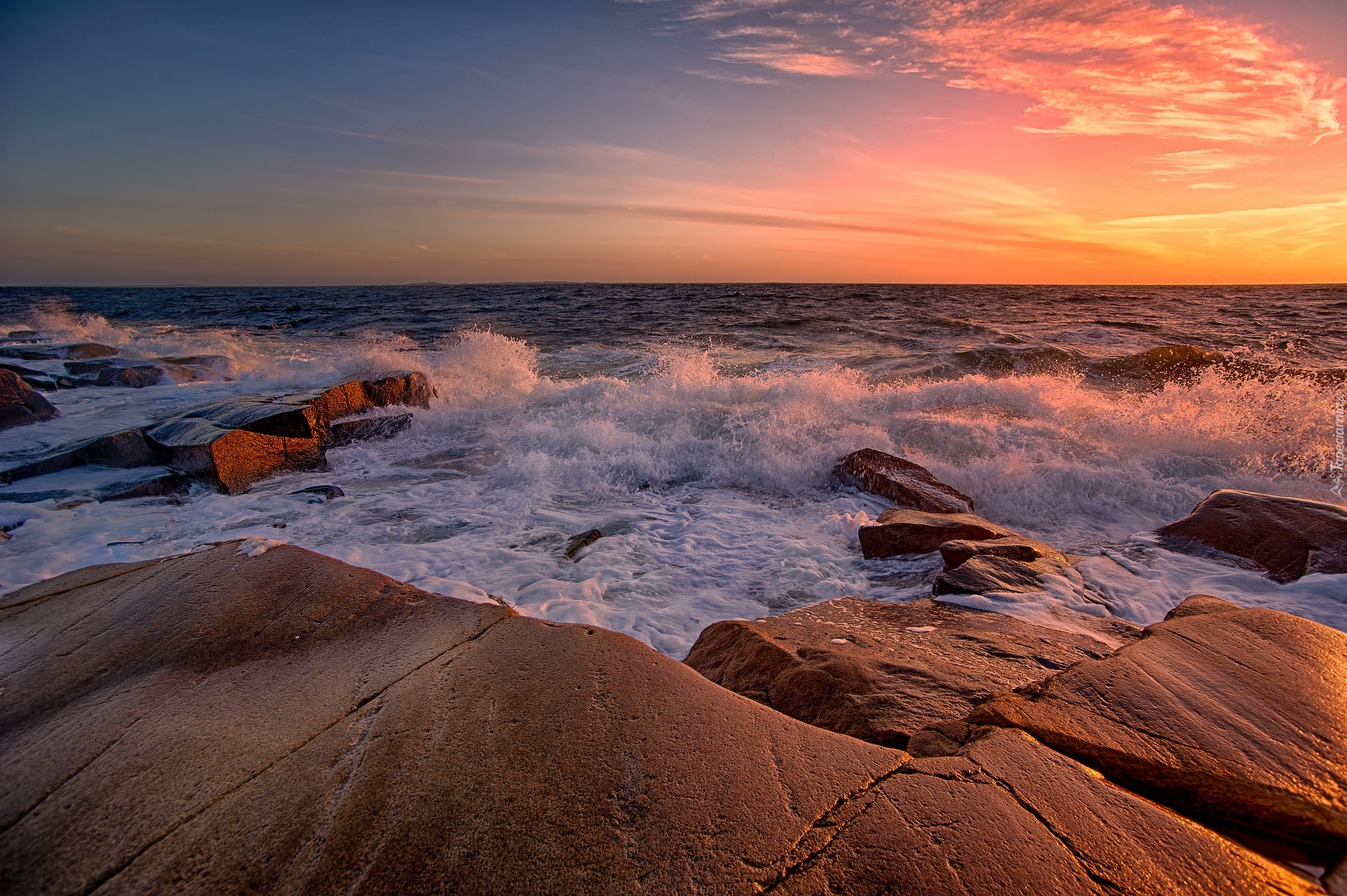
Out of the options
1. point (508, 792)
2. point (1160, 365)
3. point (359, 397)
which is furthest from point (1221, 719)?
point (1160, 365)

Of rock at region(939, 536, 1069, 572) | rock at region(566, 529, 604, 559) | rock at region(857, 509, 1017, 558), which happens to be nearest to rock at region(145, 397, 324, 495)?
rock at region(566, 529, 604, 559)

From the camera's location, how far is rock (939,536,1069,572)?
384cm

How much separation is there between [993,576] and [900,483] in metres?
2.15

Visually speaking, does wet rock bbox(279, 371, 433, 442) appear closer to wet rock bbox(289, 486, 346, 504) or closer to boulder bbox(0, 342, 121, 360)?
wet rock bbox(289, 486, 346, 504)

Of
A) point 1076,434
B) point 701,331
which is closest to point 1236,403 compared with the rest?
point 1076,434

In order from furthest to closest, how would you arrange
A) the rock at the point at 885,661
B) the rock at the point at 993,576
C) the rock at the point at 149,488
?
the rock at the point at 149,488, the rock at the point at 993,576, the rock at the point at 885,661

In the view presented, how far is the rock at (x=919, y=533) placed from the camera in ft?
14.0

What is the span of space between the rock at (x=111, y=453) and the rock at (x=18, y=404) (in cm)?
268

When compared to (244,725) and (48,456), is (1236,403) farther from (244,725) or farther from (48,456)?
(48,456)

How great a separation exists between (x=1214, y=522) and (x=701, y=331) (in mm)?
17035

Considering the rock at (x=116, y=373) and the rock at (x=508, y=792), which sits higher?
the rock at (x=116, y=373)

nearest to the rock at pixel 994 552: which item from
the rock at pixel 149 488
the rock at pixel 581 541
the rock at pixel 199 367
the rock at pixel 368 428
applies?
the rock at pixel 581 541

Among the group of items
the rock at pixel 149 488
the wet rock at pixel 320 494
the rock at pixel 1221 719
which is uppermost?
the rock at pixel 1221 719

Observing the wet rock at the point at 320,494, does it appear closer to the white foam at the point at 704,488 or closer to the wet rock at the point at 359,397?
the white foam at the point at 704,488
